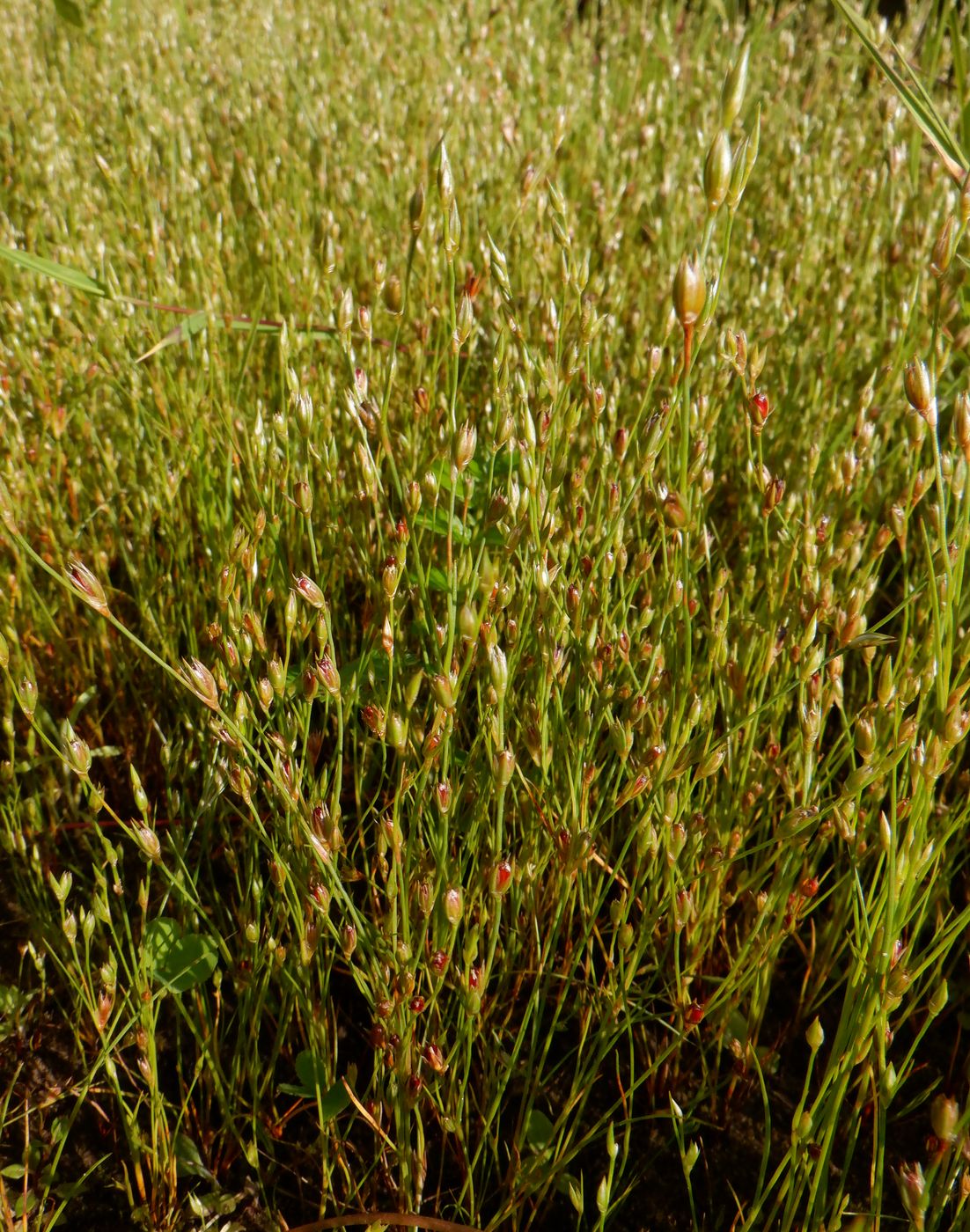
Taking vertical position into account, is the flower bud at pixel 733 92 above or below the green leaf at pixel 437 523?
above

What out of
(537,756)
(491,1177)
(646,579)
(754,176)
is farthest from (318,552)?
(754,176)

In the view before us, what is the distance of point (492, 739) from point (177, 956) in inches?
16.9

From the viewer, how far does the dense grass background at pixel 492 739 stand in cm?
86

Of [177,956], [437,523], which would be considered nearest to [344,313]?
[437,523]

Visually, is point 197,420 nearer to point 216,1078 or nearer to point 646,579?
point 646,579

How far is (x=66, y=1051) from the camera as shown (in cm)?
113

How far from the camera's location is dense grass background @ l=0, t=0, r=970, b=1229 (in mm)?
856

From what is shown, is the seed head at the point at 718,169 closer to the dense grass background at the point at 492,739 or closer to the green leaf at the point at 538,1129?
the dense grass background at the point at 492,739

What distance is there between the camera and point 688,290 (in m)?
0.69

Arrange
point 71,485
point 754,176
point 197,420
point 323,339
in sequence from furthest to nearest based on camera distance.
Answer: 1. point 754,176
2. point 323,339
3. point 71,485
4. point 197,420

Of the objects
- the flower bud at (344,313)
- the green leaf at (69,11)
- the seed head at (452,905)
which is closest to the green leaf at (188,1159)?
the seed head at (452,905)

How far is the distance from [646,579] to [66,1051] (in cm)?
90

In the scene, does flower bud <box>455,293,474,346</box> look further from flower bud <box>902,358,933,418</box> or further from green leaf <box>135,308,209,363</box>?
green leaf <box>135,308,209,363</box>

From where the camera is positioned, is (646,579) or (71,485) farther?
(71,485)
